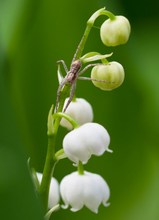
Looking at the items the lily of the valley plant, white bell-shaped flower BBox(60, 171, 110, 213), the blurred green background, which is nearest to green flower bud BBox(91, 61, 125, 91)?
the lily of the valley plant

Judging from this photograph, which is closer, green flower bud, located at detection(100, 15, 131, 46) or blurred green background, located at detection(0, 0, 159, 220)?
green flower bud, located at detection(100, 15, 131, 46)

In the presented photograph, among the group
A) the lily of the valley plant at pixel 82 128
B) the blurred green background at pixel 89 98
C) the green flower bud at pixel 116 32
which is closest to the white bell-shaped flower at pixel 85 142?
the lily of the valley plant at pixel 82 128

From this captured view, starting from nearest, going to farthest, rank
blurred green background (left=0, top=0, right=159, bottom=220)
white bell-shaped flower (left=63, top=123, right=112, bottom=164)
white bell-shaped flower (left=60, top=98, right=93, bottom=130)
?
white bell-shaped flower (left=63, top=123, right=112, bottom=164), white bell-shaped flower (left=60, top=98, right=93, bottom=130), blurred green background (left=0, top=0, right=159, bottom=220)

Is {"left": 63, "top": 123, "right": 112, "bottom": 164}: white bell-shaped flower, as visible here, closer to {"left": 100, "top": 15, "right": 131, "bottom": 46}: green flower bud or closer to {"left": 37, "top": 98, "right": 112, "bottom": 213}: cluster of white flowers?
{"left": 37, "top": 98, "right": 112, "bottom": 213}: cluster of white flowers

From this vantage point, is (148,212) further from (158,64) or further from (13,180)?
(13,180)

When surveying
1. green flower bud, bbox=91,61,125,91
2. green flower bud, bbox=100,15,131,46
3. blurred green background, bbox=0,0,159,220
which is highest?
green flower bud, bbox=100,15,131,46

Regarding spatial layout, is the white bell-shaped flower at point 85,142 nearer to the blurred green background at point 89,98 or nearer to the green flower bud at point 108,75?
the green flower bud at point 108,75

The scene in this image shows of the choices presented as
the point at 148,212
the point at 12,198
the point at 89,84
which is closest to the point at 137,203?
the point at 148,212

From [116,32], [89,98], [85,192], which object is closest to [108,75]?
[116,32]
